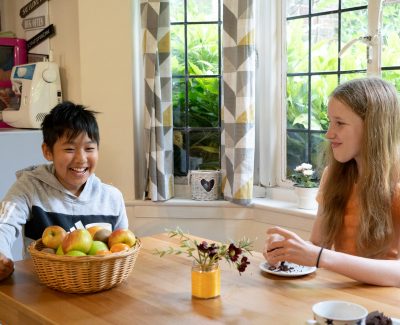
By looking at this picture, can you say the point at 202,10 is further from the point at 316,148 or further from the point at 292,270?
the point at 292,270

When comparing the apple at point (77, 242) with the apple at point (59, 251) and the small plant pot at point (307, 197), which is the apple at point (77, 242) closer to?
the apple at point (59, 251)

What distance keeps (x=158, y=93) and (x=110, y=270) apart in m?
1.60

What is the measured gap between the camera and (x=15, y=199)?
171cm

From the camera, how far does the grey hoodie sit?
66.7 inches

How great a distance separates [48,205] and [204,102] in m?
1.40

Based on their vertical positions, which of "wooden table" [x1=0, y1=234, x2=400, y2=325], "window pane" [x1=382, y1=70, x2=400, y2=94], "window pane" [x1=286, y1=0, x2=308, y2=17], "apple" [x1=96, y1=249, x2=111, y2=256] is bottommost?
"wooden table" [x1=0, y1=234, x2=400, y2=325]

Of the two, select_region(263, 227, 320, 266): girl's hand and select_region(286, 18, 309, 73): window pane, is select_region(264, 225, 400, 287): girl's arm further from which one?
select_region(286, 18, 309, 73): window pane

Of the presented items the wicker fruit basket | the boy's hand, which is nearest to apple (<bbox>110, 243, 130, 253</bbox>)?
the wicker fruit basket

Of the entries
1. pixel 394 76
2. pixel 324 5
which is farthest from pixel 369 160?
pixel 324 5

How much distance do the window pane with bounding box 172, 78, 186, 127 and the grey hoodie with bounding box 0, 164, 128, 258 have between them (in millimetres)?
1187

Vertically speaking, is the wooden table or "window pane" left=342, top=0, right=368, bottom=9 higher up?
"window pane" left=342, top=0, right=368, bottom=9

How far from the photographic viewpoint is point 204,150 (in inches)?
119

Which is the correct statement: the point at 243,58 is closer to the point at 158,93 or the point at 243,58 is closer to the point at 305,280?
the point at 158,93

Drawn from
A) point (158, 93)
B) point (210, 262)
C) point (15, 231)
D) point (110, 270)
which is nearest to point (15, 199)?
point (15, 231)
